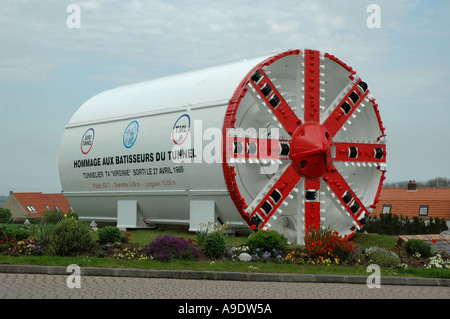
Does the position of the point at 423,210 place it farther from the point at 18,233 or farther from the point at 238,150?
the point at 18,233

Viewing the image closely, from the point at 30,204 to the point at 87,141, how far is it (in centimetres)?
3729

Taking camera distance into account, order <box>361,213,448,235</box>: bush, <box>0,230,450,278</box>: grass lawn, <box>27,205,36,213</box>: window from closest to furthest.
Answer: <box>0,230,450,278</box>: grass lawn → <box>361,213,448,235</box>: bush → <box>27,205,36,213</box>: window

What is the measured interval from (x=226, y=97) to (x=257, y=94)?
3.13 ft

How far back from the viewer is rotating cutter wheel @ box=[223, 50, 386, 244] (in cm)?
2177

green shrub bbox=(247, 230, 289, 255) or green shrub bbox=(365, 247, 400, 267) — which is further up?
green shrub bbox=(247, 230, 289, 255)

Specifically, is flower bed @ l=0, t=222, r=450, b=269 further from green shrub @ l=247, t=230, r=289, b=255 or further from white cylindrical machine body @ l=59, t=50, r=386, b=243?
white cylindrical machine body @ l=59, t=50, r=386, b=243

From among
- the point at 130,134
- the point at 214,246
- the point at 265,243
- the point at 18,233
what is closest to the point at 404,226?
the point at 130,134

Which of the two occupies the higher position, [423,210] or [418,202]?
[418,202]

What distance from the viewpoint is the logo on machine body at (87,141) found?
27952 mm

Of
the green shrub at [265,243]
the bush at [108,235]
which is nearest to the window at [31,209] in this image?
the bush at [108,235]

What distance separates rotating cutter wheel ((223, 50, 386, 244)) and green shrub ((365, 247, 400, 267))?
4.58 meters

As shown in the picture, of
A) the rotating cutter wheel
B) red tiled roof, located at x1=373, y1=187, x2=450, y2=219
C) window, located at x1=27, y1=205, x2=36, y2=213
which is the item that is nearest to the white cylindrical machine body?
the rotating cutter wheel

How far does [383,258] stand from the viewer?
17.4 metres
